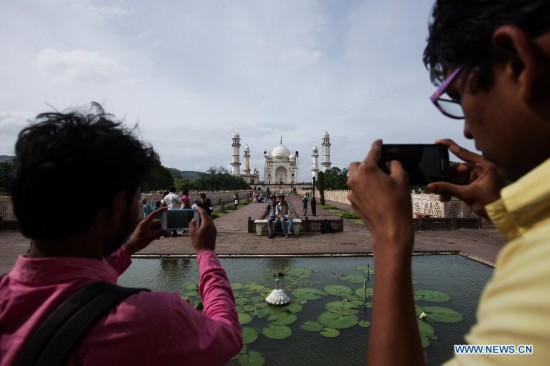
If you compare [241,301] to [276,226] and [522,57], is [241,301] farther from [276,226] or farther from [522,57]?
[276,226]

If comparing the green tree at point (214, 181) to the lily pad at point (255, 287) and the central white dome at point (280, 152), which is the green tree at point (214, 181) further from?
the lily pad at point (255, 287)

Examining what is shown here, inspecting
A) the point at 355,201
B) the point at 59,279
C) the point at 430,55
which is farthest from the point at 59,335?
the point at 430,55

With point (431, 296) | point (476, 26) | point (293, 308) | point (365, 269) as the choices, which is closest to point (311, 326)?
point (293, 308)

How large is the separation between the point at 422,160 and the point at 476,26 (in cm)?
56

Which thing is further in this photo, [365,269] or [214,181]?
[214,181]

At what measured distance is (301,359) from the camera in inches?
135

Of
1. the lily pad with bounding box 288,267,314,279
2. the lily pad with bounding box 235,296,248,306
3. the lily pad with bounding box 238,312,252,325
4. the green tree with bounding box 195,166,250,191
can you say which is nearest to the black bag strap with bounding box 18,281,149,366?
the lily pad with bounding box 238,312,252,325

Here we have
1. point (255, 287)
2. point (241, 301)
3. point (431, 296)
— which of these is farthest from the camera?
point (255, 287)

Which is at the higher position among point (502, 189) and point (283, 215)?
point (502, 189)

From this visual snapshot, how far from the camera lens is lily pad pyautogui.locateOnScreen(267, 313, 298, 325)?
432 cm

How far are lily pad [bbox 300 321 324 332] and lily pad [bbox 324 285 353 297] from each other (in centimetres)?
129

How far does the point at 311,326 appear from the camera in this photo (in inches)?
164

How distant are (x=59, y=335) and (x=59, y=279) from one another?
0.65 ft

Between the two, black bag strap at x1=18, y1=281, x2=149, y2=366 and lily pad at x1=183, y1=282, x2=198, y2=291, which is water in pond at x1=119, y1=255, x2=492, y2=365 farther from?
black bag strap at x1=18, y1=281, x2=149, y2=366
